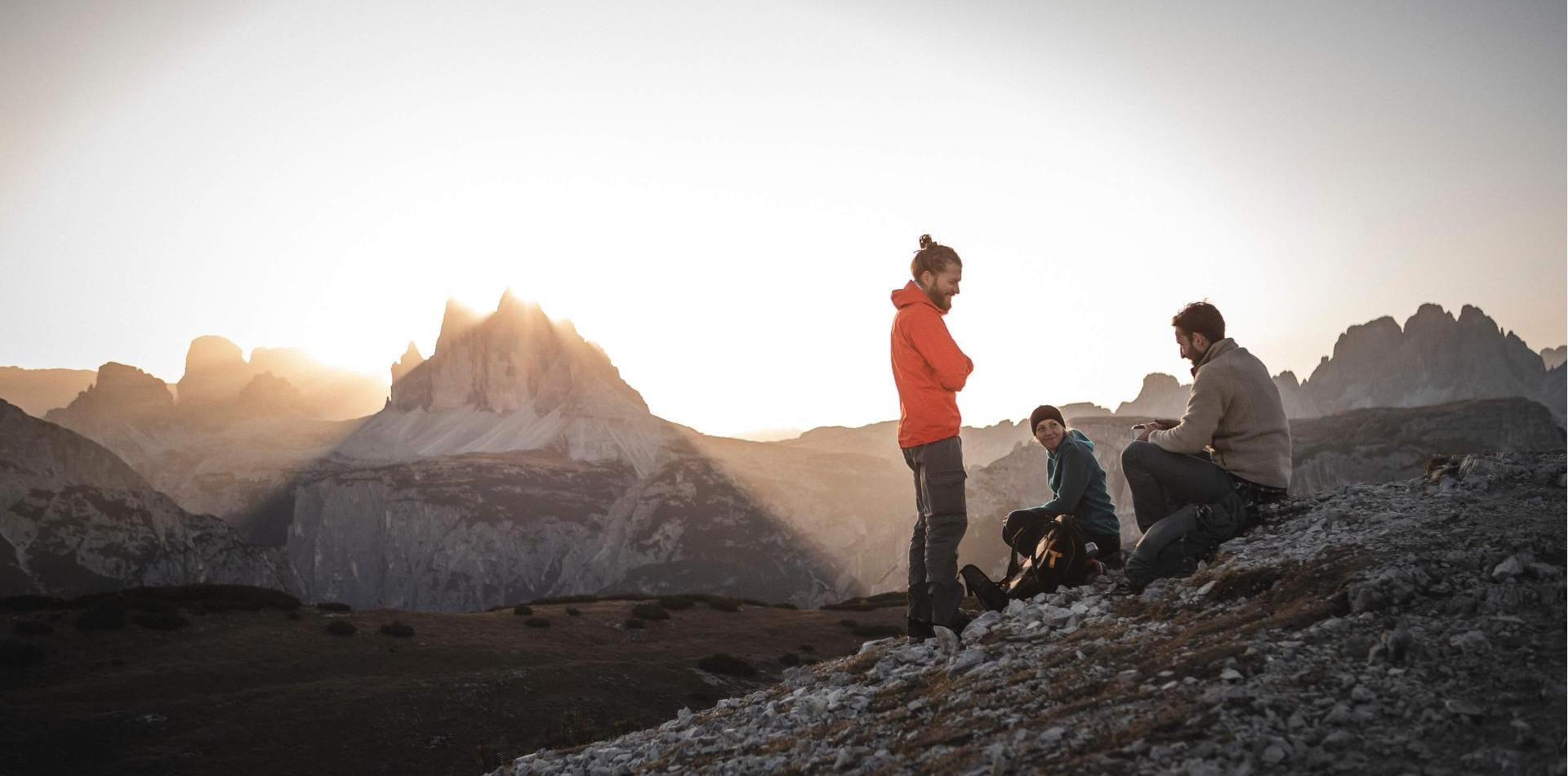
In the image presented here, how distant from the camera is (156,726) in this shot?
58.0 ft

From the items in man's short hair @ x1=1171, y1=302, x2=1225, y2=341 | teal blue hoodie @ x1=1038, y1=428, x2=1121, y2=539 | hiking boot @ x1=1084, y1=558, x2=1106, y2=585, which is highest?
man's short hair @ x1=1171, y1=302, x2=1225, y2=341

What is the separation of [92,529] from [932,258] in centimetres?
14436

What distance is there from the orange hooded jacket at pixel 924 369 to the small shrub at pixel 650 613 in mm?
29097

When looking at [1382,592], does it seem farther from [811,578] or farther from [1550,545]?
[811,578]

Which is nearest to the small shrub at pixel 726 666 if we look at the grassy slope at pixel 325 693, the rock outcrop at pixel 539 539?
the grassy slope at pixel 325 693

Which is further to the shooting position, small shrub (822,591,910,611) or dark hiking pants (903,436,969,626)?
small shrub (822,591,910,611)

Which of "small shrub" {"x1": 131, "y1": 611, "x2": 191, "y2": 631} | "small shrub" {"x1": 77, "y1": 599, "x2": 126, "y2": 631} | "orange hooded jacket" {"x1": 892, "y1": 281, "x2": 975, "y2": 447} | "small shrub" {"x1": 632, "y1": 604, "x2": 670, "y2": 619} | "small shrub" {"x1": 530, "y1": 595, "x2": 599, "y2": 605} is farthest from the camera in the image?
"small shrub" {"x1": 530, "y1": 595, "x2": 599, "y2": 605}

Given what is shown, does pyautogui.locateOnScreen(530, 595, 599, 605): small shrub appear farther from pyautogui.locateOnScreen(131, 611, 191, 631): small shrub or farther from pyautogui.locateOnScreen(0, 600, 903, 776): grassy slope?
pyautogui.locateOnScreen(131, 611, 191, 631): small shrub

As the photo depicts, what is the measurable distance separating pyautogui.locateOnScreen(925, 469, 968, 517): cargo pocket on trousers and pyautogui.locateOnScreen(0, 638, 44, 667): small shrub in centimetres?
2427

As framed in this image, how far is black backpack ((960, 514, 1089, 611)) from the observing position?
10.3 meters

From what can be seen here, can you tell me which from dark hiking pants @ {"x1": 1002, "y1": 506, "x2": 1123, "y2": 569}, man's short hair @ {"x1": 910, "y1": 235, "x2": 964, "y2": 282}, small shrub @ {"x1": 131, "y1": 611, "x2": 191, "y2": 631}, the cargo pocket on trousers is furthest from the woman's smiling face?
small shrub @ {"x1": 131, "y1": 611, "x2": 191, "y2": 631}

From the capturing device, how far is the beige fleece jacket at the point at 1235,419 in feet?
30.4

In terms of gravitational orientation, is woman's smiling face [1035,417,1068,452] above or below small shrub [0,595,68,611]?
above

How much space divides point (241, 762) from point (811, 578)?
517 ft
